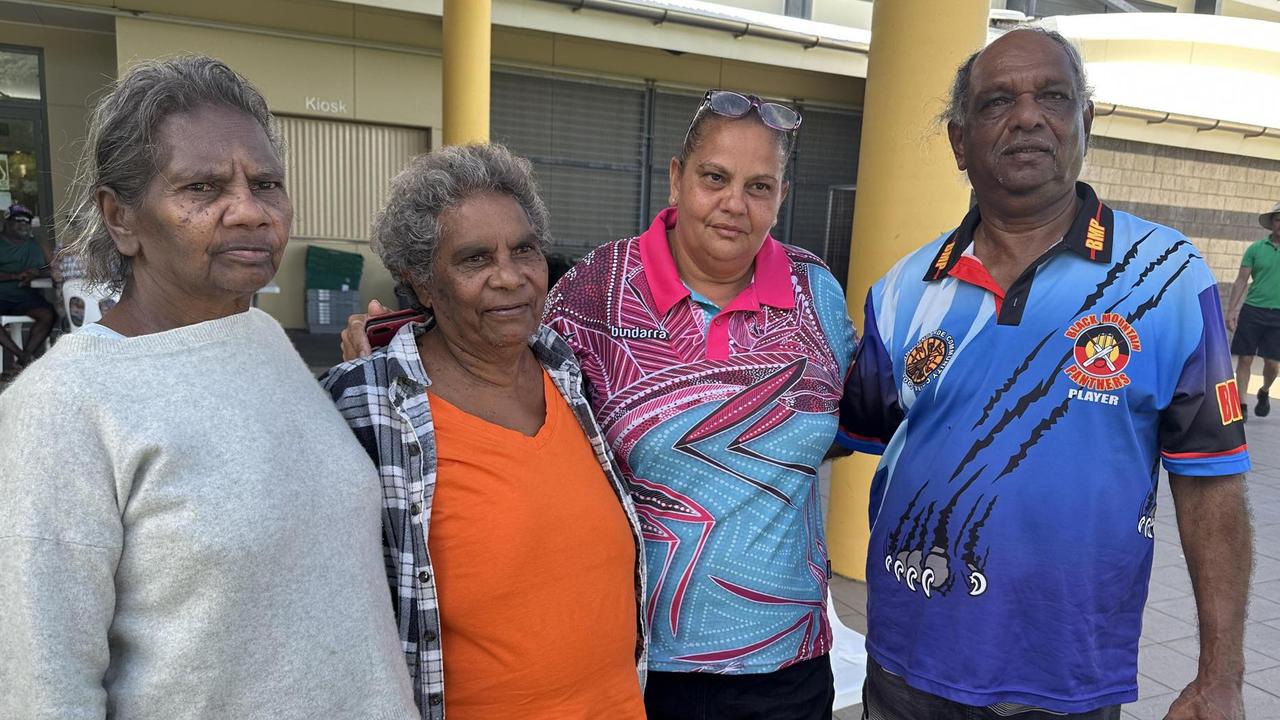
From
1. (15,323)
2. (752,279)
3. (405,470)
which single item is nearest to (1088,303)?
(752,279)

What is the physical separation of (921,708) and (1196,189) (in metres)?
15.6

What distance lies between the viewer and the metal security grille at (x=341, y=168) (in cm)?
1066

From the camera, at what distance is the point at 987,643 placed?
5.98ft

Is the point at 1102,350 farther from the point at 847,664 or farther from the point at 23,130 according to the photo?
the point at 23,130

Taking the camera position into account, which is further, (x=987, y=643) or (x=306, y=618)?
(x=987, y=643)

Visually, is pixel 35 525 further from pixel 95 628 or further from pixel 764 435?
pixel 764 435

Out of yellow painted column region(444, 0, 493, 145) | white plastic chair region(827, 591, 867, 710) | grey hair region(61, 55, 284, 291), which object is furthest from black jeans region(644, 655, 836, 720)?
yellow painted column region(444, 0, 493, 145)

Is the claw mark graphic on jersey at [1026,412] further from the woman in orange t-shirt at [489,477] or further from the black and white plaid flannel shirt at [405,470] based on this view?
the black and white plaid flannel shirt at [405,470]

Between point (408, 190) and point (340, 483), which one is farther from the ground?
point (408, 190)

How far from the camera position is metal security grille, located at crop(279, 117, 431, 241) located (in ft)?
35.0

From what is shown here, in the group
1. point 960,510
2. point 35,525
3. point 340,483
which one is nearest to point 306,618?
point 340,483

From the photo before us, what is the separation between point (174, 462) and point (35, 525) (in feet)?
0.56

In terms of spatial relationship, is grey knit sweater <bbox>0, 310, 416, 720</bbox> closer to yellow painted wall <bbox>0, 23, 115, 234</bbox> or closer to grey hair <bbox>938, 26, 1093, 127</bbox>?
grey hair <bbox>938, 26, 1093, 127</bbox>

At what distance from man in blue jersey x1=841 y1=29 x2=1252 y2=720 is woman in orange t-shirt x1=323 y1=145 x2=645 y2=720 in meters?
0.69
